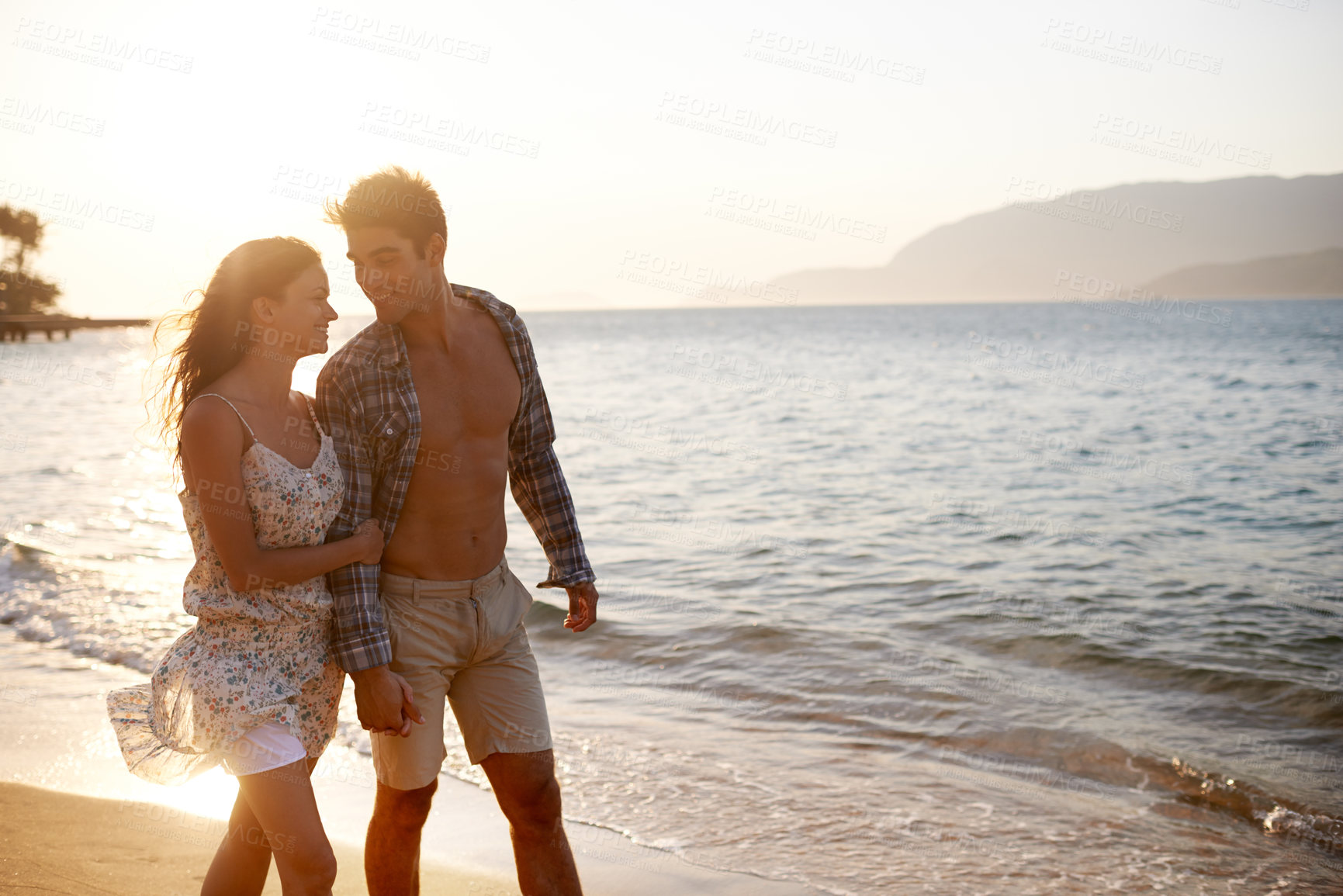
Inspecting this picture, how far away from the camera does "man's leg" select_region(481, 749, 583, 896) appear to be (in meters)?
2.90

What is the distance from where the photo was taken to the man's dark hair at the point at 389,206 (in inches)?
107

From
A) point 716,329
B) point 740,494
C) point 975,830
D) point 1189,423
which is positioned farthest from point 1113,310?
point 975,830

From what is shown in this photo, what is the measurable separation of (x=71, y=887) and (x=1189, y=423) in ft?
75.5

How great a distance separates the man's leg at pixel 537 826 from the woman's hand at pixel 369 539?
68 cm

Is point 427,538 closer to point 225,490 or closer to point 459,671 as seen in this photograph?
point 459,671

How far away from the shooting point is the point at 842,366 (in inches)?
1786

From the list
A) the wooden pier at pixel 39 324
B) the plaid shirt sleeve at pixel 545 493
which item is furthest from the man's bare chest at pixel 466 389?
the wooden pier at pixel 39 324

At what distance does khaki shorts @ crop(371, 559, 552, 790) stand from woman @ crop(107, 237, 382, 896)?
22 cm

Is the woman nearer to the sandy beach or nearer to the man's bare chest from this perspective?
the man's bare chest

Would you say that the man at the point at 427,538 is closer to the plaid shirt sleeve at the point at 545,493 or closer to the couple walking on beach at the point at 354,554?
the couple walking on beach at the point at 354,554

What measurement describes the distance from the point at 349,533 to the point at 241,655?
15.7 inches

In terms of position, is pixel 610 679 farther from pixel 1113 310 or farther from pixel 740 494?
pixel 1113 310

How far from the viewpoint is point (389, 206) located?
2.72 meters

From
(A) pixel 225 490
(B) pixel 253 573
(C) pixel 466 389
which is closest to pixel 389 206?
(C) pixel 466 389
